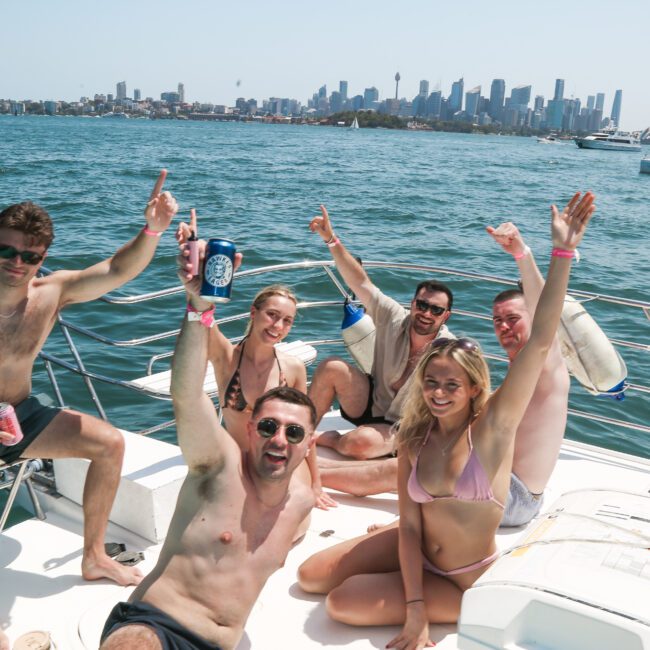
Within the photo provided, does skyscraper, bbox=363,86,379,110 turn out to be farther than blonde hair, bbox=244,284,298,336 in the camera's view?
Yes

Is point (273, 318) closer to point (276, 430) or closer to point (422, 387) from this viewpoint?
point (422, 387)

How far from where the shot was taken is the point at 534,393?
11.0 ft

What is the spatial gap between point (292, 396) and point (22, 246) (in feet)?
4.28

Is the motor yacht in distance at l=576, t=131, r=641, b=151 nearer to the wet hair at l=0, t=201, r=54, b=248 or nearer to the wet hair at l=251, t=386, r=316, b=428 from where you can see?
the wet hair at l=0, t=201, r=54, b=248

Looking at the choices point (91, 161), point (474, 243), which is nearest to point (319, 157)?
point (91, 161)

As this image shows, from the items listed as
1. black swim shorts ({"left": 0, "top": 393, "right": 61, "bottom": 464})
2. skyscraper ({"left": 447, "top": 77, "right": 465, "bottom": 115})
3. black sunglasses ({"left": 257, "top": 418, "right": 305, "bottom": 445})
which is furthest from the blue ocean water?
skyscraper ({"left": 447, "top": 77, "right": 465, "bottom": 115})

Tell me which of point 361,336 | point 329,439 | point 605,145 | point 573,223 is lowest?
point 605,145

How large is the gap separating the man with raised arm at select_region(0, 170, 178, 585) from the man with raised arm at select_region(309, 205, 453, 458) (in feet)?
4.47

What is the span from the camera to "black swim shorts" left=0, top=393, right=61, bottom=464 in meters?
3.08

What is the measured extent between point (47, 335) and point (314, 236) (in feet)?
43.4

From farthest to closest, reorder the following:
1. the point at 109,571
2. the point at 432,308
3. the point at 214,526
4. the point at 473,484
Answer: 1. the point at 432,308
2. the point at 109,571
3. the point at 473,484
4. the point at 214,526

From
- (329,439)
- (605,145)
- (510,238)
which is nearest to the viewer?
(510,238)

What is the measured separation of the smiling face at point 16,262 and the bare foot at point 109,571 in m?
1.20

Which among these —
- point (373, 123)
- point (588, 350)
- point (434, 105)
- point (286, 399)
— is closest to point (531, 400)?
point (588, 350)
